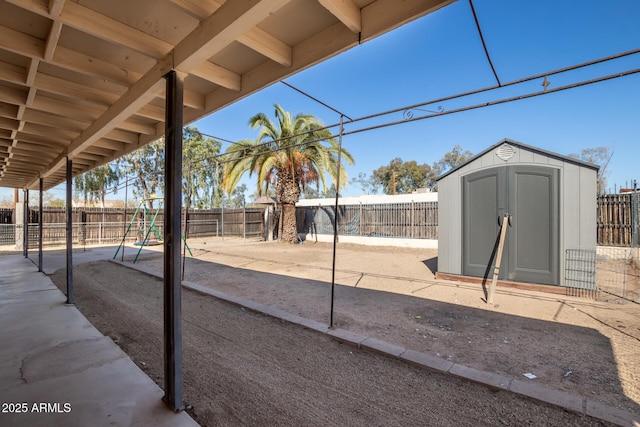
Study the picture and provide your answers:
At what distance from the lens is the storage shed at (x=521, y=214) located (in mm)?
5152

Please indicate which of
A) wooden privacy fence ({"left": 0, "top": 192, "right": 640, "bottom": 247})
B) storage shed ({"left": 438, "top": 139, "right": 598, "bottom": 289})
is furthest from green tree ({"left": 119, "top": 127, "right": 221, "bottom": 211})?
storage shed ({"left": 438, "top": 139, "right": 598, "bottom": 289})

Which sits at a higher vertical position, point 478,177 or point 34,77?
point 34,77

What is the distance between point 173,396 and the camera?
2074 mm

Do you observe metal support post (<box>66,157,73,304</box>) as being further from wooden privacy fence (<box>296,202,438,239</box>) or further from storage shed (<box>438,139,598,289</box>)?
wooden privacy fence (<box>296,202,438,239</box>)

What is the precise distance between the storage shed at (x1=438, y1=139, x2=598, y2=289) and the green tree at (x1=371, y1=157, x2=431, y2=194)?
25.6 m

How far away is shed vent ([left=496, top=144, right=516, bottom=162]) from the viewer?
5.72 metres

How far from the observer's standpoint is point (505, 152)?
228 inches

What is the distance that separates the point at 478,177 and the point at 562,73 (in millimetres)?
3440

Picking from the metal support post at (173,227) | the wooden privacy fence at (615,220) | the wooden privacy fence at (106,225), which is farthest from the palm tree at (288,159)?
the metal support post at (173,227)

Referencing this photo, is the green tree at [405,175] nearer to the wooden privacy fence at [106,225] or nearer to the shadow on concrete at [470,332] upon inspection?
the wooden privacy fence at [106,225]

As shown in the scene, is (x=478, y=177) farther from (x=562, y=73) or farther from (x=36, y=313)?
(x=36, y=313)

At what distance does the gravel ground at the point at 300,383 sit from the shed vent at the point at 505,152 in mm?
4718

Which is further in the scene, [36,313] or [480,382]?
[36,313]

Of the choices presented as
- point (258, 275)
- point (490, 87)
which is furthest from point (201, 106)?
point (258, 275)
